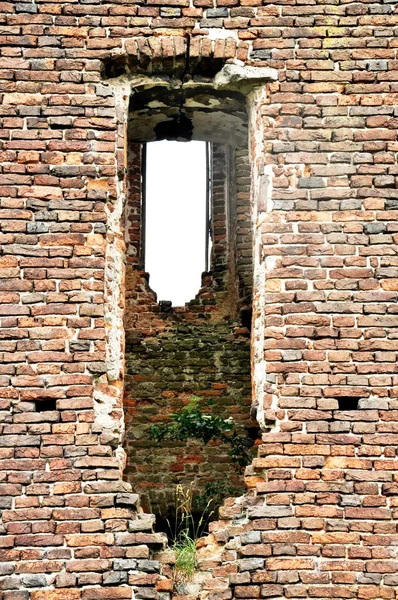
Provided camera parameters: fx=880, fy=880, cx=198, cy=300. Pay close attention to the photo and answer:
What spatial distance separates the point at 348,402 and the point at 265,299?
2.70ft

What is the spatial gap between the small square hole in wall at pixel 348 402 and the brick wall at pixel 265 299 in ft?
0.17

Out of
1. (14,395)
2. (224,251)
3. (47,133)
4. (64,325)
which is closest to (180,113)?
(47,133)

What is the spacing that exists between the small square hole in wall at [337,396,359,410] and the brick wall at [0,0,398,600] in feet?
0.17

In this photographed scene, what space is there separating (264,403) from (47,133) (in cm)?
226

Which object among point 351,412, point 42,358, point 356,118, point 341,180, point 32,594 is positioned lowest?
point 32,594

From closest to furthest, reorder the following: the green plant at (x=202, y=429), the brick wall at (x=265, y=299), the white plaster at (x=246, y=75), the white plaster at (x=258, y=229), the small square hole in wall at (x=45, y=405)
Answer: the brick wall at (x=265, y=299) → the small square hole in wall at (x=45, y=405) → the white plaster at (x=258, y=229) → the white plaster at (x=246, y=75) → the green plant at (x=202, y=429)

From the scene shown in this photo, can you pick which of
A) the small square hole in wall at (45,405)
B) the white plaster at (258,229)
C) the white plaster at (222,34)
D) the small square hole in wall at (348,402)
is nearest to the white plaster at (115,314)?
the small square hole in wall at (45,405)

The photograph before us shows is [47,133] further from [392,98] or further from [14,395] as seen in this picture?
[392,98]

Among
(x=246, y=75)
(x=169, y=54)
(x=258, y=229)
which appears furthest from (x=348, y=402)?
(x=169, y=54)

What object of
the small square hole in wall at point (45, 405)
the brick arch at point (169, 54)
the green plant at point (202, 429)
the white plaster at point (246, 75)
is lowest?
the green plant at point (202, 429)

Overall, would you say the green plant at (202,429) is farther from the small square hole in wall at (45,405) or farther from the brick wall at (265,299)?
the small square hole in wall at (45,405)

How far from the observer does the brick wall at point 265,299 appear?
508 centimetres

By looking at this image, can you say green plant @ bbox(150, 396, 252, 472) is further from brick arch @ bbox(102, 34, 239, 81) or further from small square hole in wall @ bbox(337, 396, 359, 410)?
brick arch @ bbox(102, 34, 239, 81)

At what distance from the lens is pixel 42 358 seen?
5.38 metres
